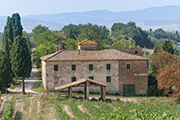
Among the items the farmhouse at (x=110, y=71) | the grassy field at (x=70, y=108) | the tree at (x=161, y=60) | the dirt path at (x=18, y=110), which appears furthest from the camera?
the tree at (x=161, y=60)

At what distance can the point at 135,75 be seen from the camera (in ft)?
137

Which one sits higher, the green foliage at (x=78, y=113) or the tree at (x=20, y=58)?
the tree at (x=20, y=58)

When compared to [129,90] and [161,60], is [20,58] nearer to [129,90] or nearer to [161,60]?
[129,90]

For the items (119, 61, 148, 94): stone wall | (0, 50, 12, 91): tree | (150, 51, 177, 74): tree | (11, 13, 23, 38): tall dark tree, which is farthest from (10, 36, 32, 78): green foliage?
(11, 13, 23, 38): tall dark tree

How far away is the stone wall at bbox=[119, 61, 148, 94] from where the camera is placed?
41.8 metres

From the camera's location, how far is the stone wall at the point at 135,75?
137ft

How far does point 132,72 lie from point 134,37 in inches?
3520

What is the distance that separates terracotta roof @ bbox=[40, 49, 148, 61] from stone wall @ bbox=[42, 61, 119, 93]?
636 millimetres

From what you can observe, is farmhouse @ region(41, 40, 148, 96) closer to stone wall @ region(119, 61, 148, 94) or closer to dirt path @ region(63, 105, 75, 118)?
stone wall @ region(119, 61, 148, 94)

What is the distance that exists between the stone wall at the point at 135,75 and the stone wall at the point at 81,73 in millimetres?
793

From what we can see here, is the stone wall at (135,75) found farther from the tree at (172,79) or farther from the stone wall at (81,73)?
the tree at (172,79)

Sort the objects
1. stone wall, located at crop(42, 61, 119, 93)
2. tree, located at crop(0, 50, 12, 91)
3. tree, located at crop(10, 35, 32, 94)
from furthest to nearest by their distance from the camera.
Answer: stone wall, located at crop(42, 61, 119, 93) < tree, located at crop(0, 50, 12, 91) < tree, located at crop(10, 35, 32, 94)

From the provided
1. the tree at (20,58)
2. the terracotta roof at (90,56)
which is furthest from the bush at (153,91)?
the tree at (20,58)

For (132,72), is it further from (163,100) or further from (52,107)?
(52,107)
